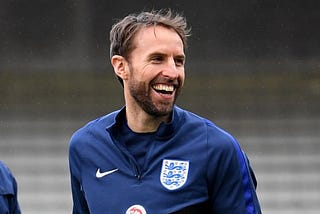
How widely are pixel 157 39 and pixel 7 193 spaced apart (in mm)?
1027

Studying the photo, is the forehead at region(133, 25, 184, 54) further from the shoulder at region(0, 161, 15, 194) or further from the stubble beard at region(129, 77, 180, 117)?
the shoulder at region(0, 161, 15, 194)

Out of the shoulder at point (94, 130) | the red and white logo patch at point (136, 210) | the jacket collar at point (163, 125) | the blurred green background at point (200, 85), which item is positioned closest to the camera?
the red and white logo patch at point (136, 210)

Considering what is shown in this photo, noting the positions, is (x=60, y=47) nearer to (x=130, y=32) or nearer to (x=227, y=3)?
(x=227, y=3)

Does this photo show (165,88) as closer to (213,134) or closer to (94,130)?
(213,134)

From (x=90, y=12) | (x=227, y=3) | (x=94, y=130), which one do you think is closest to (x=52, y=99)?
(x=90, y=12)

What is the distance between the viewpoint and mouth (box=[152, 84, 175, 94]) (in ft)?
10.3

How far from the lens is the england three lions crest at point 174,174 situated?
3152mm

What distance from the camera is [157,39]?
3.24 metres

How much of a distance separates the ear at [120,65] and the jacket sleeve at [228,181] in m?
0.46

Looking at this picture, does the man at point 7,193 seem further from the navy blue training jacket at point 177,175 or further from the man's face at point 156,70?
the man's face at point 156,70

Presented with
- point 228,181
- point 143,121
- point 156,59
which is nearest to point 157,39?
point 156,59

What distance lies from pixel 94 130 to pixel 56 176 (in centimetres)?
469

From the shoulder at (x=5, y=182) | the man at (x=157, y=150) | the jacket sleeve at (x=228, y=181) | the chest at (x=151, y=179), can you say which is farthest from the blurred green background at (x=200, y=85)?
the jacket sleeve at (x=228, y=181)

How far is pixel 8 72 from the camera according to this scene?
7867 millimetres
